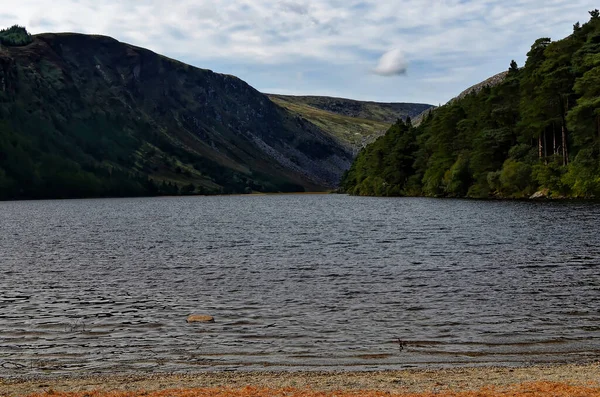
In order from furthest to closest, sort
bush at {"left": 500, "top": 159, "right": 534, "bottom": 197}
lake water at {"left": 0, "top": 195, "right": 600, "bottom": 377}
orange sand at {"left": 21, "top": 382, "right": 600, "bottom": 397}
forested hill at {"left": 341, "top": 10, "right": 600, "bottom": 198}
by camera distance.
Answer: bush at {"left": 500, "top": 159, "right": 534, "bottom": 197} < forested hill at {"left": 341, "top": 10, "right": 600, "bottom": 198} < lake water at {"left": 0, "top": 195, "right": 600, "bottom": 377} < orange sand at {"left": 21, "top": 382, "right": 600, "bottom": 397}

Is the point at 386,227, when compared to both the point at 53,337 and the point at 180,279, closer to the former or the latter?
the point at 180,279

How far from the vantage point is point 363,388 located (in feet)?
57.3

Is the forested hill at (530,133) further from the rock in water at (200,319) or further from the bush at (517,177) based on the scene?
the rock in water at (200,319)

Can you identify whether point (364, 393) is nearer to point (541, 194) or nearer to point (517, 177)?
point (541, 194)

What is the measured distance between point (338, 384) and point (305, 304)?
1382cm

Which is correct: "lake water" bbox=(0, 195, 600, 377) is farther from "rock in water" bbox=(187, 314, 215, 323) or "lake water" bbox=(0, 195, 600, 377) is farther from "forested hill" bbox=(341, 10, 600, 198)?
"forested hill" bbox=(341, 10, 600, 198)

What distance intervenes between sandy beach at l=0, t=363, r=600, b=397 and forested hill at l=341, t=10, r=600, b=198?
88805 millimetres

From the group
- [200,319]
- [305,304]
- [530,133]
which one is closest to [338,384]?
[200,319]

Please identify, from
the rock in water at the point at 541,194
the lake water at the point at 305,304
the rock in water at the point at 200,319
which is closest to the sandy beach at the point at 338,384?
the lake water at the point at 305,304

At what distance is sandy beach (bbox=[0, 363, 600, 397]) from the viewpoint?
655 inches

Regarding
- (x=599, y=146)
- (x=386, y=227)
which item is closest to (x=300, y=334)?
(x=386, y=227)

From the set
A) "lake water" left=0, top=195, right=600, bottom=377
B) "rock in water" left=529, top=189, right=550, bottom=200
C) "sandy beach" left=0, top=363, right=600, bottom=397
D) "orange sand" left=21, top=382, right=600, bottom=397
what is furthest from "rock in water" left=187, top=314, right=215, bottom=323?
"rock in water" left=529, top=189, right=550, bottom=200

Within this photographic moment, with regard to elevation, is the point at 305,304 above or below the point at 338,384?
below

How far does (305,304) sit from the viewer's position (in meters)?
31.9
